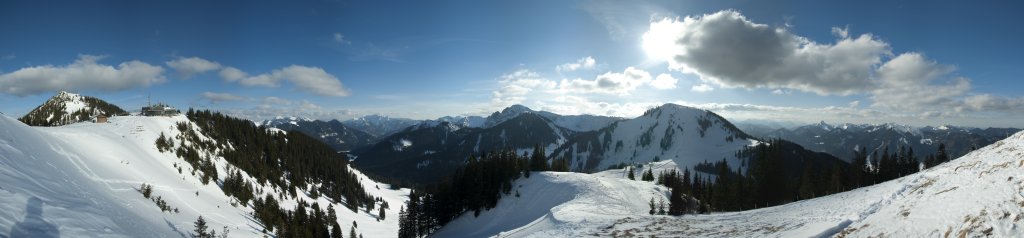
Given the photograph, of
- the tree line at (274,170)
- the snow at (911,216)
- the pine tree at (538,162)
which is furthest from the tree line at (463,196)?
the snow at (911,216)

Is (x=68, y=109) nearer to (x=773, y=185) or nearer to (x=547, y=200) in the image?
(x=547, y=200)

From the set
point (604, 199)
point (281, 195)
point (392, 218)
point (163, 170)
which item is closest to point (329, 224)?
point (281, 195)

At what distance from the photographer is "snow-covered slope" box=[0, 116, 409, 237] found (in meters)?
19.0

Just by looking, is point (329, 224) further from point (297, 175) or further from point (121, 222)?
point (121, 222)

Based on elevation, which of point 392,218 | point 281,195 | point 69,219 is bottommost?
point 392,218

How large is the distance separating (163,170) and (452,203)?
173 feet

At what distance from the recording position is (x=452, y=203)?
Answer: 97.8m

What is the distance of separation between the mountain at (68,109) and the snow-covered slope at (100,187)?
69.3 metres

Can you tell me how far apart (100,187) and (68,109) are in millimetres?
177544

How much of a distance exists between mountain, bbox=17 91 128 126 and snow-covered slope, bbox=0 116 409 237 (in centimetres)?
6935

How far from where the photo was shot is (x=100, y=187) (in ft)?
119

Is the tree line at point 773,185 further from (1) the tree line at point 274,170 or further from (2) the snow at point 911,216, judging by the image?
(1) the tree line at point 274,170

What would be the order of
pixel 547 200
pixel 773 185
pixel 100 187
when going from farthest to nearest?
pixel 773 185
pixel 547 200
pixel 100 187

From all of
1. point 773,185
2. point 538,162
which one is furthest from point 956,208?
point 538,162
